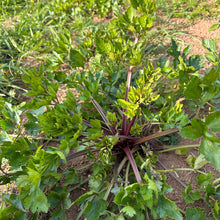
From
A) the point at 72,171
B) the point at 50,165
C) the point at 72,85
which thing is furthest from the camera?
the point at 72,85

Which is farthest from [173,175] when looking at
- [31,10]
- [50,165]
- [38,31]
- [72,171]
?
[31,10]

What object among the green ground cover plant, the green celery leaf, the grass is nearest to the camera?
the green ground cover plant

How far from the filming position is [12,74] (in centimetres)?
217

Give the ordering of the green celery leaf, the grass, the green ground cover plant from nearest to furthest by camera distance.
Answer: the green ground cover plant < the green celery leaf < the grass

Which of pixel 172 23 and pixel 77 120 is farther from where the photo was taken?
pixel 172 23

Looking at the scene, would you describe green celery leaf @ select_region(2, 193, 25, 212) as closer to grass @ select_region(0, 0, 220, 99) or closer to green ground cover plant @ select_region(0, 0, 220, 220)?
green ground cover plant @ select_region(0, 0, 220, 220)

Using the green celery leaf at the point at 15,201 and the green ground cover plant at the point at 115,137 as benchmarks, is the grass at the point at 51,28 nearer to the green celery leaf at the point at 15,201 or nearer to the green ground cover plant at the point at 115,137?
the green ground cover plant at the point at 115,137

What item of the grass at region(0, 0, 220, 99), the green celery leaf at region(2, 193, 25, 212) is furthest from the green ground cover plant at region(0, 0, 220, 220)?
the grass at region(0, 0, 220, 99)

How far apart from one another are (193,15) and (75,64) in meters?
1.86

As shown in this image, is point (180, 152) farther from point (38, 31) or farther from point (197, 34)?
point (38, 31)

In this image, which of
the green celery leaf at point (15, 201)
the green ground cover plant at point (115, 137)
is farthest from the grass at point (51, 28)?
the green celery leaf at point (15, 201)

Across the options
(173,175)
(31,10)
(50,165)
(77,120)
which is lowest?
(173,175)

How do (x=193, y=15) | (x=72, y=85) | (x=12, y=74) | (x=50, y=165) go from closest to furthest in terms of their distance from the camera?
(x=50, y=165), (x=72, y=85), (x=12, y=74), (x=193, y=15)

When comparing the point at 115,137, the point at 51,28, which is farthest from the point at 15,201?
the point at 51,28
